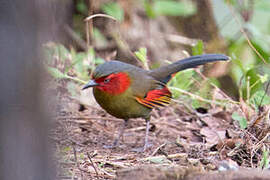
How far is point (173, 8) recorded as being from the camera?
8.05 meters

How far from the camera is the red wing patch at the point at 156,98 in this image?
483 centimetres

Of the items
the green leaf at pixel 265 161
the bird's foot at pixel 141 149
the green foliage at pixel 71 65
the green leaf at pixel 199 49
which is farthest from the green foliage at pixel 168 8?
the green leaf at pixel 265 161

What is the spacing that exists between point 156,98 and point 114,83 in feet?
1.98

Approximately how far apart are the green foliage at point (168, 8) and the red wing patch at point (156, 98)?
3.08 metres

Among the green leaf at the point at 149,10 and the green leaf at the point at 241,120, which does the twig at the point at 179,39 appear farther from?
the green leaf at the point at 241,120

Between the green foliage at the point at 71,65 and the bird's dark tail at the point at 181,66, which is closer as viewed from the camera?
the green foliage at the point at 71,65

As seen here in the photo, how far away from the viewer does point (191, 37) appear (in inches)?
322

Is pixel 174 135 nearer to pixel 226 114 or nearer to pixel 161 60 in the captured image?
pixel 226 114

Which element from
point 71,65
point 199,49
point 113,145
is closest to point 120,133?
point 113,145

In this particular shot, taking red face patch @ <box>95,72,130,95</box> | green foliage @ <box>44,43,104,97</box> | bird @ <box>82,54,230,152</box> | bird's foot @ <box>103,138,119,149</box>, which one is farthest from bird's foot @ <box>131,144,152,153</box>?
green foliage @ <box>44,43,104,97</box>

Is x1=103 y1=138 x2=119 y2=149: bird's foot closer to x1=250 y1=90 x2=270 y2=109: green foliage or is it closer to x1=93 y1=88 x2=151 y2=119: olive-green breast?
x1=93 y1=88 x2=151 y2=119: olive-green breast

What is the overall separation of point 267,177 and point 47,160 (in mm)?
1360

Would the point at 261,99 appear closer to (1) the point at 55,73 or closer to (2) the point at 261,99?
(2) the point at 261,99

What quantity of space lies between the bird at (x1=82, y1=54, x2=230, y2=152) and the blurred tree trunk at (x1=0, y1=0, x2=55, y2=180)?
2303 mm
